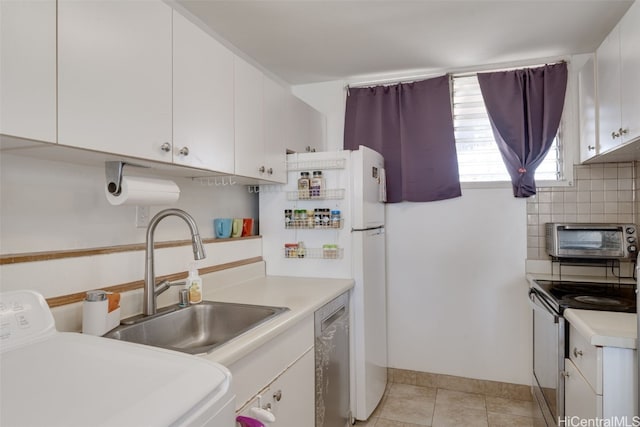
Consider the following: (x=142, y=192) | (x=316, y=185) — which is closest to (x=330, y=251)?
(x=316, y=185)

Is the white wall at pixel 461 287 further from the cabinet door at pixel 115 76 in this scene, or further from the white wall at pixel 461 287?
the cabinet door at pixel 115 76

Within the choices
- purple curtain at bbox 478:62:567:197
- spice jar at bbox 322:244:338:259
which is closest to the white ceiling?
purple curtain at bbox 478:62:567:197

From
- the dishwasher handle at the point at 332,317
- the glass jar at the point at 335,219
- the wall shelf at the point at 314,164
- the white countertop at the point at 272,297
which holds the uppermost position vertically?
the wall shelf at the point at 314,164

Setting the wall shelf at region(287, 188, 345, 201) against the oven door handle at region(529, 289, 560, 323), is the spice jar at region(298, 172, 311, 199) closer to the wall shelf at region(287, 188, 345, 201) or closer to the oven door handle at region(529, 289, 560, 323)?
the wall shelf at region(287, 188, 345, 201)

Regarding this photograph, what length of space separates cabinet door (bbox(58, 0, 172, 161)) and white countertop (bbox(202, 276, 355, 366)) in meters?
0.74

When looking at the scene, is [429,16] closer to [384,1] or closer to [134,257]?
[384,1]

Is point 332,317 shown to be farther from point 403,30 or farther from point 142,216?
point 403,30

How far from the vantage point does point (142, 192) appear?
138 centimetres

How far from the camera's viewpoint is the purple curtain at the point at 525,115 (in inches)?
98.7

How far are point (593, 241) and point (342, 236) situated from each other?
1566 millimetres

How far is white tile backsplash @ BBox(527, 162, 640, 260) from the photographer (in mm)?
2426

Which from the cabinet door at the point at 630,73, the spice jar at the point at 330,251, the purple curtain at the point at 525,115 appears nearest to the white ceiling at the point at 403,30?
the purple curtain at the point at 525,115


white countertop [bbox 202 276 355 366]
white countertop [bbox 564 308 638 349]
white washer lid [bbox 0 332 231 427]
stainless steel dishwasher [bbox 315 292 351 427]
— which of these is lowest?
stainless steel dishwasher [bbox 315 292 351 427]

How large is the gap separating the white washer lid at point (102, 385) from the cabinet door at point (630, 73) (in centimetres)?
200
